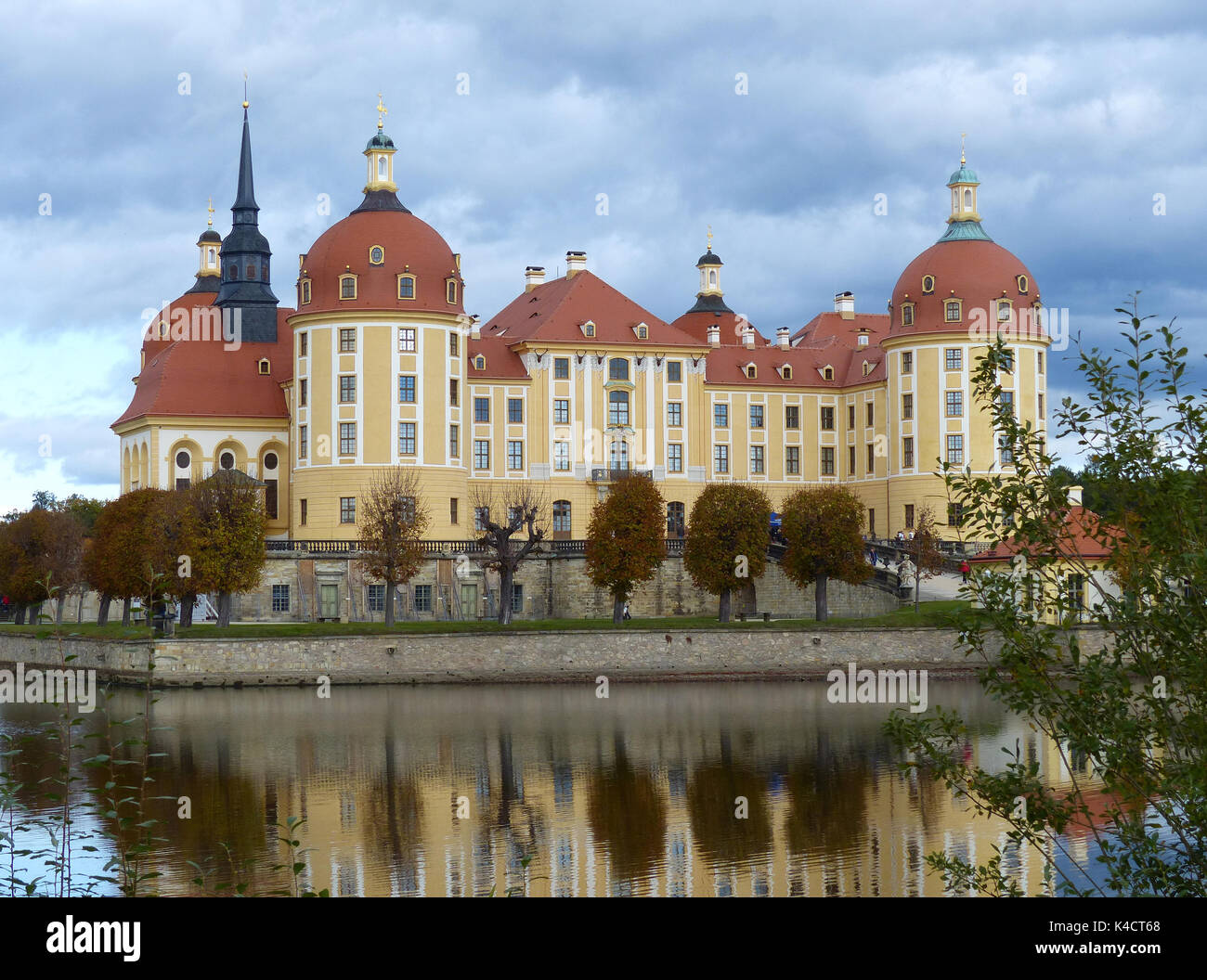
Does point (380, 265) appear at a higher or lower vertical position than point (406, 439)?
higher

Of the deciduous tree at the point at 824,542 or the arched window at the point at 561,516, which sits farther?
the arched window at the point at 561,516

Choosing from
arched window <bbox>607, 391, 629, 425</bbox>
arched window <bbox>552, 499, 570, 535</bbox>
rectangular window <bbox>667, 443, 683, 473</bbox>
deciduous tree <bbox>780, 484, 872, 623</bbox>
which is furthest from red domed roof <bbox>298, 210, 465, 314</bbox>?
deciduous tree <bbox>780, 484, 872, 623</bbox>

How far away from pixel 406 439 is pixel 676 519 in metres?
13.7

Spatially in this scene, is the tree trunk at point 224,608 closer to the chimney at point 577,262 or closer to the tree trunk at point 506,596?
the tree trunk at point 506,596

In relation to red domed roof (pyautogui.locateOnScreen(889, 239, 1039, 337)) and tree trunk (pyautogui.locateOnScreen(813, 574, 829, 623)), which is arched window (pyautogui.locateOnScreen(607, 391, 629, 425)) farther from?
tree trunk (pyautogui.locateOnScreen(813, 574, 829, 623))

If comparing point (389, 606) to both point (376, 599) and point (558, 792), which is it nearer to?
point (376, 599)

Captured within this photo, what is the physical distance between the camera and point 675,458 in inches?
2879

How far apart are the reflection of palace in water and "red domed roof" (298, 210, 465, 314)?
24540mm

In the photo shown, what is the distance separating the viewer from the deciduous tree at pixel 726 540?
182 feet

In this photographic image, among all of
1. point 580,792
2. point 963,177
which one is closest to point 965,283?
point 963,177

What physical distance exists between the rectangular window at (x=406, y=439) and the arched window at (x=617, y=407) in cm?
1058

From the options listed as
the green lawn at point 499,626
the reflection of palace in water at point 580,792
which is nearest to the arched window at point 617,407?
the green lawn at point 499,626
